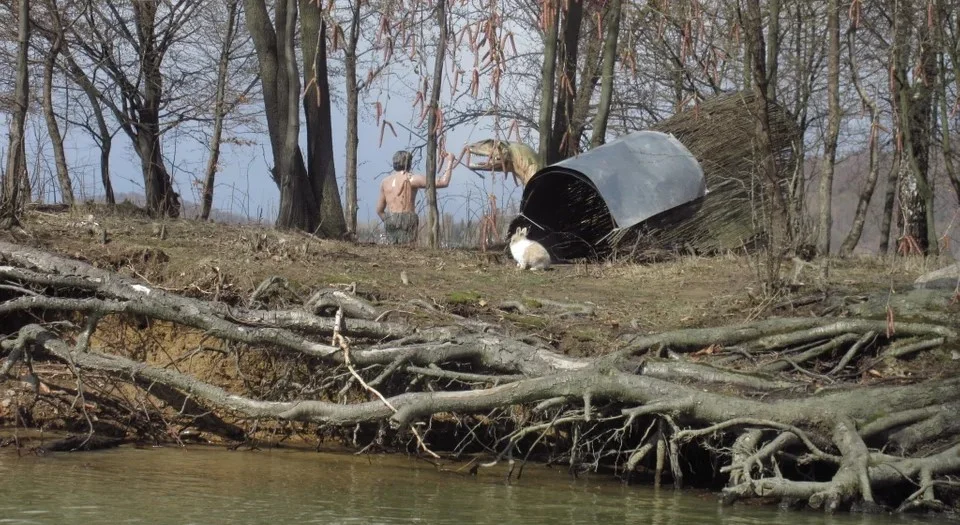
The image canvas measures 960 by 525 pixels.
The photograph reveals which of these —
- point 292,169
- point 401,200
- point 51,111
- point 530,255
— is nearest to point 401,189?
point 401,200

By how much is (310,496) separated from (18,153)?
547 cm

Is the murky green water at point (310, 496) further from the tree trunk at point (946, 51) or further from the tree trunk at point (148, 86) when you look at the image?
the tree trunk at point (148, 86)

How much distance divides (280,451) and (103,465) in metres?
1.35

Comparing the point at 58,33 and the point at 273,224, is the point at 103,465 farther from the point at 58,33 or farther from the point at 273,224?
the point at 58,33

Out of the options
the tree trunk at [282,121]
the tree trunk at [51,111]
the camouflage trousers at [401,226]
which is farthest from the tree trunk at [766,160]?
the tree trunk at [51,111]

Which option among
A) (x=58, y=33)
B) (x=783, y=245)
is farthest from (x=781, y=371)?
(x=58, y=33)

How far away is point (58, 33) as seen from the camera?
1430cm

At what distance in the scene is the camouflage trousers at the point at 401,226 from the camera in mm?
14461

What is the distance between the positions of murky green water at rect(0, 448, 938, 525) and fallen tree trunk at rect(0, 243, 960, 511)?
0.27 meters

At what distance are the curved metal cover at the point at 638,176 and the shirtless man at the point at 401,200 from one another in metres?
2.10

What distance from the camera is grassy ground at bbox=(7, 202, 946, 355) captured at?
27.6 feet

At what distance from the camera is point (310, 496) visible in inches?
231

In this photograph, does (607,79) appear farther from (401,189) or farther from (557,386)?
(557,386)

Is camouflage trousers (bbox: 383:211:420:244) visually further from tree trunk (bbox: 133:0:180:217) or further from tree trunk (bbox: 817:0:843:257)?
tree trunk (bbox: 133:0:180:217)
